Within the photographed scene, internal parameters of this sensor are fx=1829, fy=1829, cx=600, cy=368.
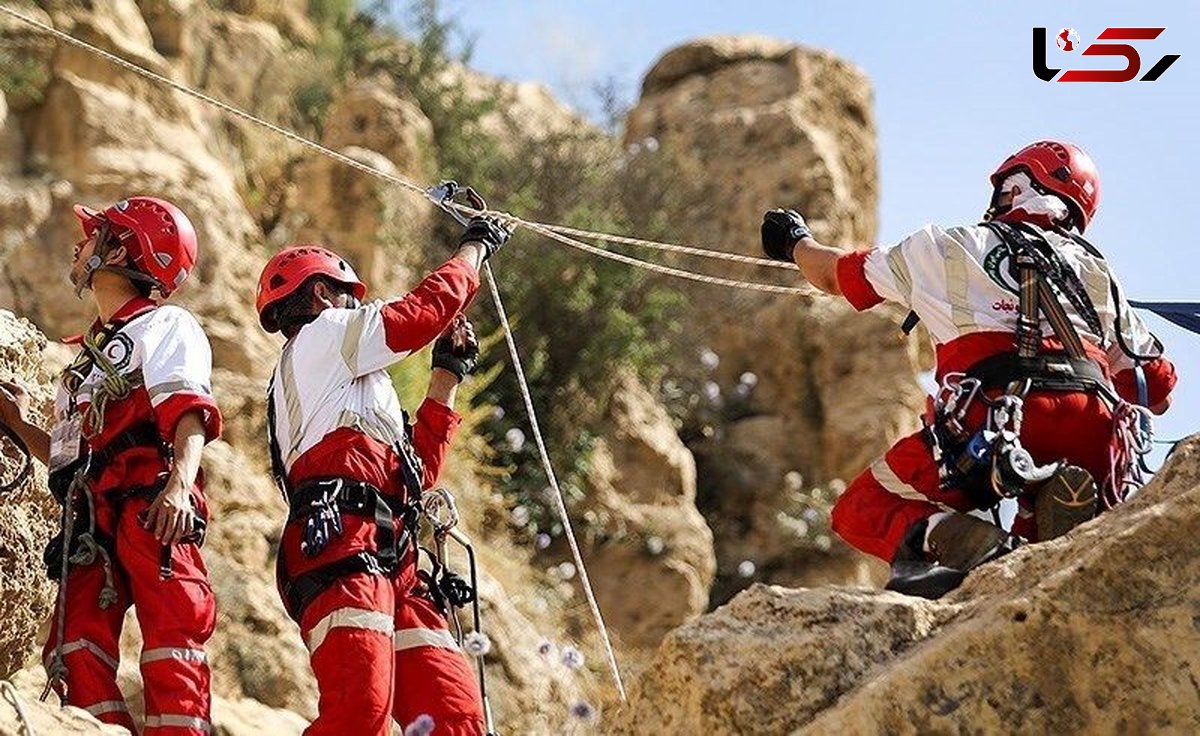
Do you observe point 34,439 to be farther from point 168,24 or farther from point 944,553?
point 168,24

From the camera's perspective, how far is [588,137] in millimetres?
18328

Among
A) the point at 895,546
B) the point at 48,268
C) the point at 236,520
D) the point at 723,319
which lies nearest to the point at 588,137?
the point at 723,319

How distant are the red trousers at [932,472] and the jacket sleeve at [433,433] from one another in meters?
1.31

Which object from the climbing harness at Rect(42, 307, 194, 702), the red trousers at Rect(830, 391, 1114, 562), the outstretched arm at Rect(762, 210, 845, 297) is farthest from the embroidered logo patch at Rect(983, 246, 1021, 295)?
the climbing harness at Rect(42, 307, 194, 702)

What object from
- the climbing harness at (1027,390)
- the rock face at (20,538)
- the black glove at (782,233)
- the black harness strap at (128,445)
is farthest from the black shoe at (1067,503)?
the rock face at (20,538)

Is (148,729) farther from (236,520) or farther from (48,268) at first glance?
(48,268)

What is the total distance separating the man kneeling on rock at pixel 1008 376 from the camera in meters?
5.45

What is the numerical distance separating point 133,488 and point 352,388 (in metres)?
0.72

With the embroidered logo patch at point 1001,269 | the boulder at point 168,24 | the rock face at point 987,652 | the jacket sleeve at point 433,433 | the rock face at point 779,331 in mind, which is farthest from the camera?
the rock face at point 779,331

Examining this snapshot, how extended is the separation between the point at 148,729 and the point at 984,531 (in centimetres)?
246

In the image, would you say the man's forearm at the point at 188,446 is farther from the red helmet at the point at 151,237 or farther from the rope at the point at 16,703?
the rope at the point at 16,703

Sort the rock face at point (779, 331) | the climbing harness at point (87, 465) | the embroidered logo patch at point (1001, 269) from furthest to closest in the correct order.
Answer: the rock face at point (779, 331)
the embroidered logo patch at point (1001, 269)
the climbing harness at point (87, 465)

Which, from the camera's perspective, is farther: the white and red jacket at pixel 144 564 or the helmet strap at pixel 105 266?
the helmet strap at pixel 105 266

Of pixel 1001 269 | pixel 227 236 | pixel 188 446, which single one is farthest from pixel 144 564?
pixel 227 236
